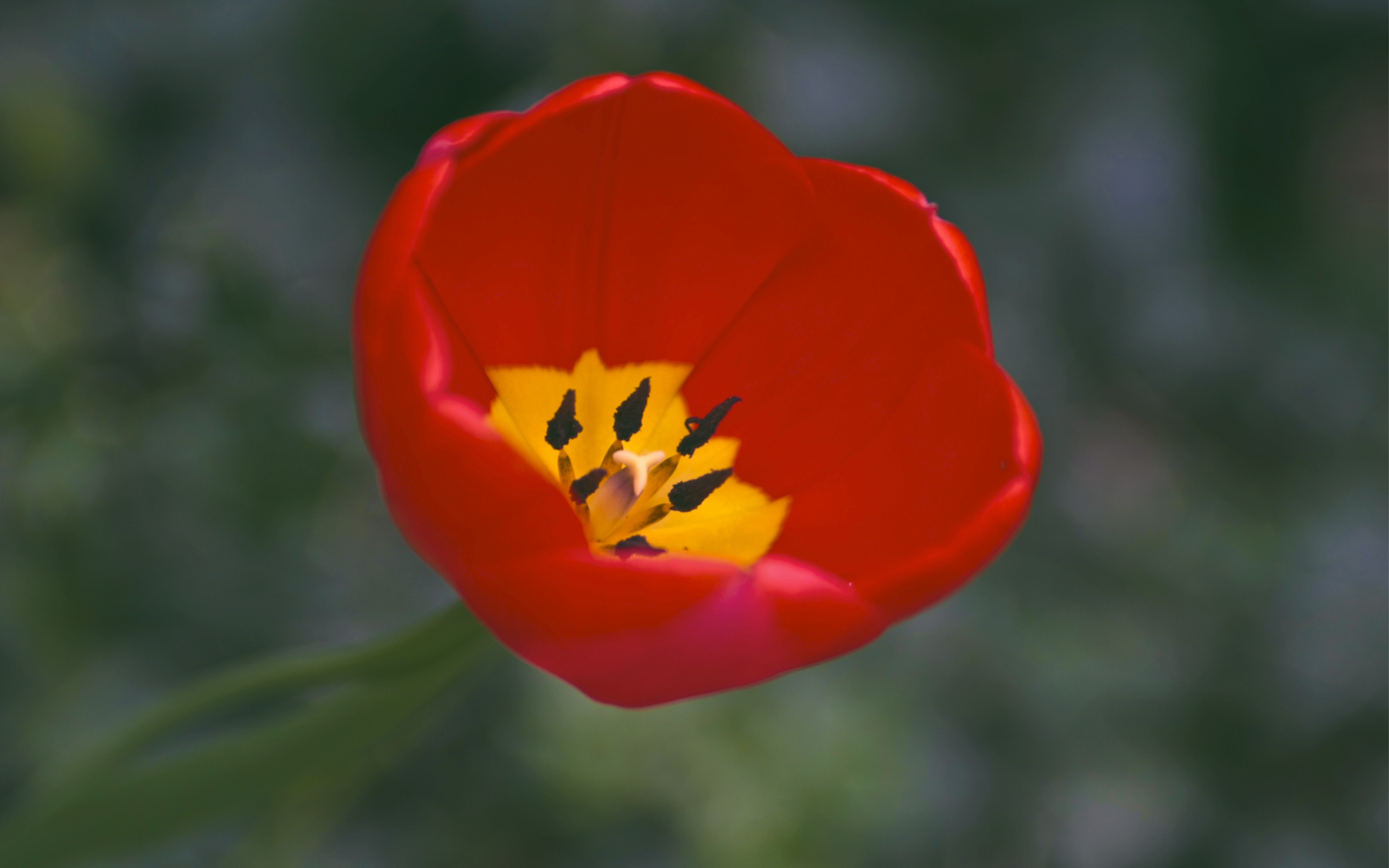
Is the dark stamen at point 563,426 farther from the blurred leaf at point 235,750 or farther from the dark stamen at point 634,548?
the blurred leaf at point 235,750

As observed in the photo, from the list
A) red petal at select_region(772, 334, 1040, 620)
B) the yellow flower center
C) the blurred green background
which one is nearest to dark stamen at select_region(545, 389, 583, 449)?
the yellow flower center

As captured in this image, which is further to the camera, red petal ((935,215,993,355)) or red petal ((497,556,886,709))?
red petal ((935,215,993,355))

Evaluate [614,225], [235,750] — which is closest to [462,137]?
[614,225]

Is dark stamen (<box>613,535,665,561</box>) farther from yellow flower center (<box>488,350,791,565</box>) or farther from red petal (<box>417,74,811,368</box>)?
red petal (<box>417,74,811,368</box>)

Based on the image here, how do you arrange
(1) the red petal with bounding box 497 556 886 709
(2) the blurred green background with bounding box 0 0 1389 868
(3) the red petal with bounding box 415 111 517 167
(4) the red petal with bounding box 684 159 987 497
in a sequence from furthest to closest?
(2) the blurred green background with bounding box 0 0 1389 868 < (4) the red petal with bounding box 684 159 987 497 < (3) the red petal with bounding box 415 111 517 167 < (1) the red petal with bounding box 497 556 886 709

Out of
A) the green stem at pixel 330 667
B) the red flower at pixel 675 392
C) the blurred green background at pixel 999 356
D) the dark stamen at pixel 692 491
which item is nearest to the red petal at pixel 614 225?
the red flower at pixel 675 392

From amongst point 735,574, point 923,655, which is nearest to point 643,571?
point 735,574

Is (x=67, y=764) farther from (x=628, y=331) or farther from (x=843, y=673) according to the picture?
(x=843, y=673)
